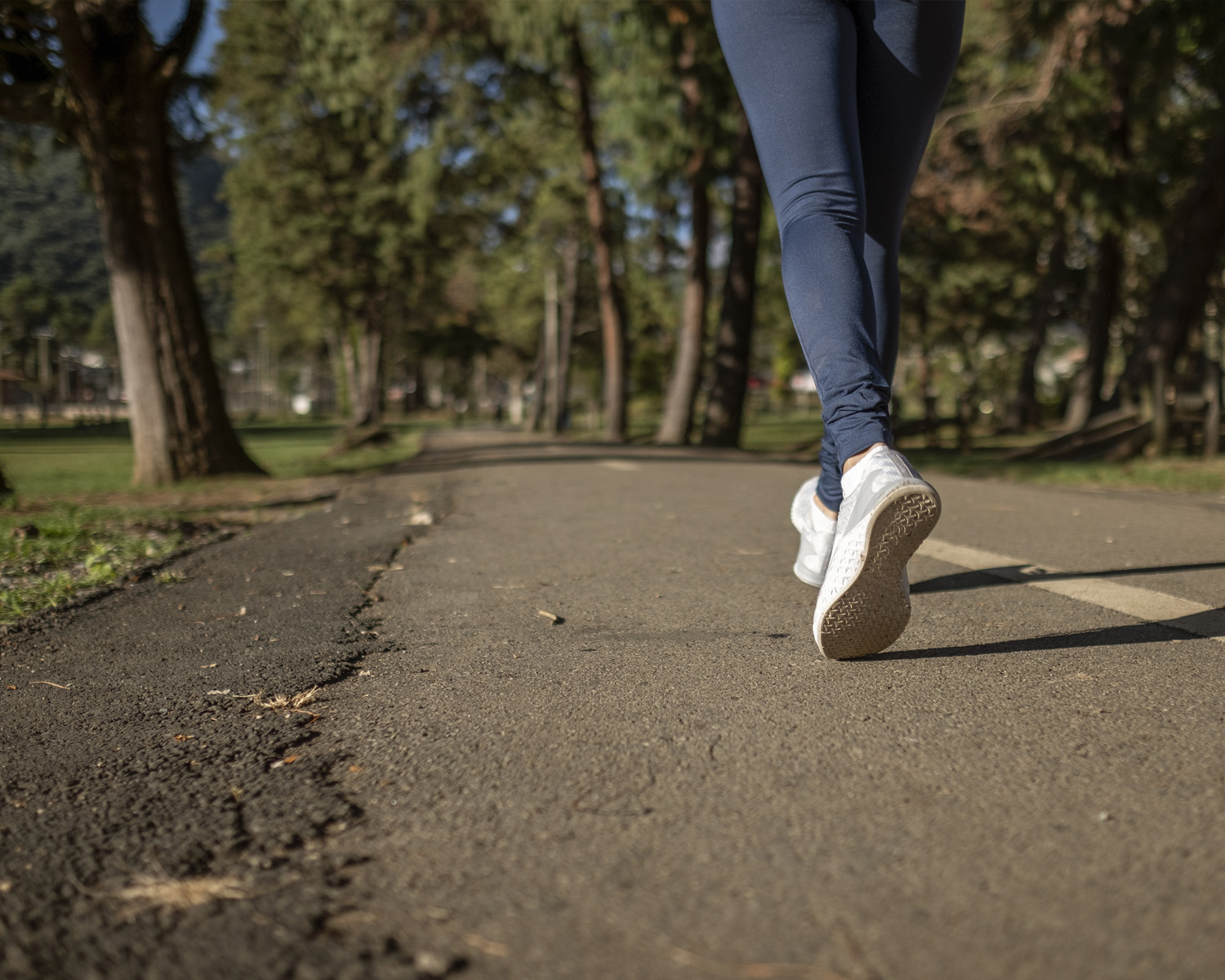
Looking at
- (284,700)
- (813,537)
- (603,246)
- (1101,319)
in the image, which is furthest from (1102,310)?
(284,700)

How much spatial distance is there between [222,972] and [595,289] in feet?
144

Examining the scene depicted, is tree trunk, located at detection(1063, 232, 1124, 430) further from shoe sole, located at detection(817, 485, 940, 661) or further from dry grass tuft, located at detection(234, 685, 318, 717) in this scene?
dry grass tuft, located at detection(234, 685, 318, 717)

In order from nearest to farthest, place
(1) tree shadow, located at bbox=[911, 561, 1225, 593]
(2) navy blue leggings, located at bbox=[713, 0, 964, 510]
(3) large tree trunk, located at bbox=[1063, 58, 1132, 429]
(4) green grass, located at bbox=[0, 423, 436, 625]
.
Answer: (2) navy blue leggings, located at bbox=[713, 0, 964, 510] < (1) tree shadow, located at bbox=[911, 561, 1225, 593] < (4) green grass, located at bbox=[0, 423, 436, 625] < (3) large tree trunk, located at bbox=[1063, 58, 1132, 429]

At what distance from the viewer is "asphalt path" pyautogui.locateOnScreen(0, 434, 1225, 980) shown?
106 centimetres

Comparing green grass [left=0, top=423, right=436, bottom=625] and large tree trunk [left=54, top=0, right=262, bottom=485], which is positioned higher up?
large tree trunk [left=54, top=0, right=262, bottom=485]

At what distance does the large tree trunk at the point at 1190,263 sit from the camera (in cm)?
1420

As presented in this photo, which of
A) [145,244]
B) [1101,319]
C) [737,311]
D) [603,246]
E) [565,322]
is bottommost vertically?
[145,244]

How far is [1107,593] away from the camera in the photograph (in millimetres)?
2787

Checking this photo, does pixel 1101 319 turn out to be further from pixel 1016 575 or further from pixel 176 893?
pixel 176 893

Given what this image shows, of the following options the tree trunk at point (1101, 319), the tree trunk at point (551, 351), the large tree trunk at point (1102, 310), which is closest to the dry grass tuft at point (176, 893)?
the large tree trunk at point (1102, 310)

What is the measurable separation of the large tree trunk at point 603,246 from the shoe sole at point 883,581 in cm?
2058

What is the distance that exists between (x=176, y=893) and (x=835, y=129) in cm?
206

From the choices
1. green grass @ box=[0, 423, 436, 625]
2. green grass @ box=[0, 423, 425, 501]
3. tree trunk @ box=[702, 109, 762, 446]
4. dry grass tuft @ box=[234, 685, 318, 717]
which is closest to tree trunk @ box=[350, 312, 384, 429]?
green grass @ box=[0, 423, 425, 501]

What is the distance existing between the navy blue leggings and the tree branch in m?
8.50
